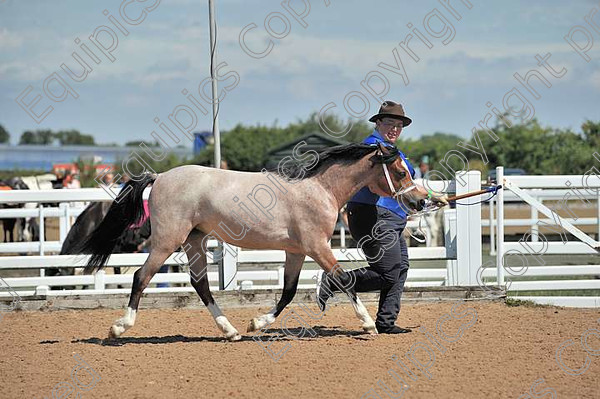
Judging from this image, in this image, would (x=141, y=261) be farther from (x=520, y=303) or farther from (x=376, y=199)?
(x=520, y=303)

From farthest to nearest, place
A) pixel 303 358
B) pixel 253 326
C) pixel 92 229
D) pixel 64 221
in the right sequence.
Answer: pixel 64 221
pixel 92 229
pixel 253 326
pixel 303 358

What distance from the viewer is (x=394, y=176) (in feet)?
→ 20.9

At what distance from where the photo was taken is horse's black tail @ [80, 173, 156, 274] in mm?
6902

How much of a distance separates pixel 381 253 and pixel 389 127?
113 centimetres

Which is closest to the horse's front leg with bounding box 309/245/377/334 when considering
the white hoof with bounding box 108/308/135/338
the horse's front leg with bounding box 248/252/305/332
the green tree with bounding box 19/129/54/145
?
the horse's front leg with bounding box 248/252/305/332

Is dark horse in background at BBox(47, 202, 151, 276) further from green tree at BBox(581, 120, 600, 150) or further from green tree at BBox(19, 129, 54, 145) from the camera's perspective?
green tree at BBox(19, 129, 54, 145)

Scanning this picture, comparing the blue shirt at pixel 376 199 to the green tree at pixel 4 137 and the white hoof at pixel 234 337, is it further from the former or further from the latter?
the green tree at pixel 4 137

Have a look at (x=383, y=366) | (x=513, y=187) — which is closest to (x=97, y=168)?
(x=513, y=187)

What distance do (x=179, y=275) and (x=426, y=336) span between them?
3.57 m

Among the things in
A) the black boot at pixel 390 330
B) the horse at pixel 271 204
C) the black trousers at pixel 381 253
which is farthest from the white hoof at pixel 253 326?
the black boot at pixel 390 330

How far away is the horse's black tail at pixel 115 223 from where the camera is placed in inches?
272

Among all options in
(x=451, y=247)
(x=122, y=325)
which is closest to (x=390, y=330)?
(x=451, y=247)

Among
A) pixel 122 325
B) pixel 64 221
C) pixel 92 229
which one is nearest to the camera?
pixel 122 325

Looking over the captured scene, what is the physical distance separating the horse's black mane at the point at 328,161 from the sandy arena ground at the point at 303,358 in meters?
1.45
